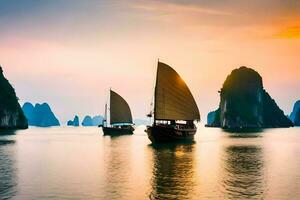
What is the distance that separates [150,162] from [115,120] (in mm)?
68268

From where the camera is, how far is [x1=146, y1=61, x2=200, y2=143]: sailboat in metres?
73.4

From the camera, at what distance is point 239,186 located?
2897cm

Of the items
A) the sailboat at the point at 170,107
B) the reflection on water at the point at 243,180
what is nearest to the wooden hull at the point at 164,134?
the sailboat at the point at 170,107

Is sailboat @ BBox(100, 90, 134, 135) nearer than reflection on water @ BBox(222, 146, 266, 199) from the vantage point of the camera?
No

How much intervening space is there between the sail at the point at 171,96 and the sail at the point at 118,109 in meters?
30.2

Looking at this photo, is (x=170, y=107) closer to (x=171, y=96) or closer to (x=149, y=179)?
(x=171, y=96)

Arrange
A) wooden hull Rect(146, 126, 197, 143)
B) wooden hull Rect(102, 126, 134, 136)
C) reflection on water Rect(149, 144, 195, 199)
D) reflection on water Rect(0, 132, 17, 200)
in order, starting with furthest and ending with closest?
1. wooden hull Rect(102, 126, 134, 136)
2. wooden hull Rect(146, 126, 197, 143)
3. reflection on water Rect(0, 132, 17, 200)
4. reflection on water Rect(149, 144, 195, 199)

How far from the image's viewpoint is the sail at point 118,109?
110000mm

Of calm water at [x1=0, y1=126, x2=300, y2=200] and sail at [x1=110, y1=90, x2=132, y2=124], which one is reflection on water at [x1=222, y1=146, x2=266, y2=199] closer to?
calm water at [x1=0, y1=126, x2=300, y2=200]

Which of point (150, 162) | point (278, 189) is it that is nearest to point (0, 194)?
point (278, 189)

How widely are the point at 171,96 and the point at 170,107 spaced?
1.95 m

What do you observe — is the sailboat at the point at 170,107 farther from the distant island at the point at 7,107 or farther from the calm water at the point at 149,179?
the distant island at the point at 7,107

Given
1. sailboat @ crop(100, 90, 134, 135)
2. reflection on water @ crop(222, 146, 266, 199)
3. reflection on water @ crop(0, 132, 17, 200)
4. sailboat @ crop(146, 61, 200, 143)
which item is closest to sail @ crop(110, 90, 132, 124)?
sailboat @ crop(100, 90, 134, 135)

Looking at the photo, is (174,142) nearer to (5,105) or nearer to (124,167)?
(124,167)
